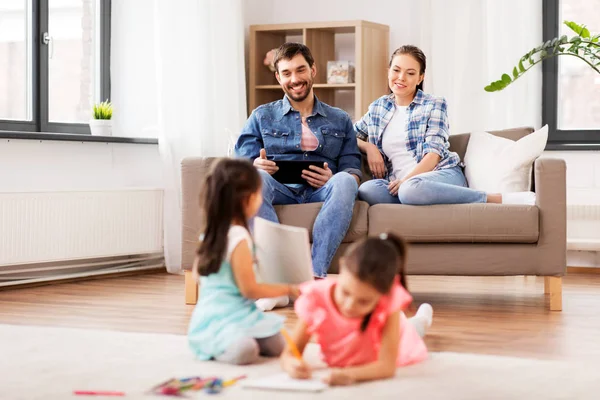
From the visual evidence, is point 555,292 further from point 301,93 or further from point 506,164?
point 301,93

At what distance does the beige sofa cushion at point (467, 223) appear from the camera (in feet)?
11.3

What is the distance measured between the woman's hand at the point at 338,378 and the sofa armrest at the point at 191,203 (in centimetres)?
175

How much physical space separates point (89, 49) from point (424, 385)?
3688 mm

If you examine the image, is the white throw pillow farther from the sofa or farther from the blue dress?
the blue dress

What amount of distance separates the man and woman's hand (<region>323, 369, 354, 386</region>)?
1.56 m

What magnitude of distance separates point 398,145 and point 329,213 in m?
0.57

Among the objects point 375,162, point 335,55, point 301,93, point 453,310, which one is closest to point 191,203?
point 301,93

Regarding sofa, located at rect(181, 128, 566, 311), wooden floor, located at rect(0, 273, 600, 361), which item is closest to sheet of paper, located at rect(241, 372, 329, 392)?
wooden floor, located at rect(0, 273, 600, 361)

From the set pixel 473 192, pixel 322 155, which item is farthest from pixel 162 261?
pixel 473 192

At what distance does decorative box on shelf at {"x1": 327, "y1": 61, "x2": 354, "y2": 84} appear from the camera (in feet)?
17.6

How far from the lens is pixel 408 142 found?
3793 mm

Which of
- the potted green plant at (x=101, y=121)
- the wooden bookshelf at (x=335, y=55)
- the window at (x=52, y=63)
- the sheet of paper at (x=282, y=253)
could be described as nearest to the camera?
the sheet of paper at (x=282, y=253)

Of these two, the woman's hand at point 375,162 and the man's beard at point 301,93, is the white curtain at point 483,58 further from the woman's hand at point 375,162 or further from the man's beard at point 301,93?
the man's beard at point 301,93

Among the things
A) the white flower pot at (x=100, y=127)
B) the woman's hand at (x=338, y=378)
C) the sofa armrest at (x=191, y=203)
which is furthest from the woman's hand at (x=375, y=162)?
the woman's hand at (x=338, y=378)
